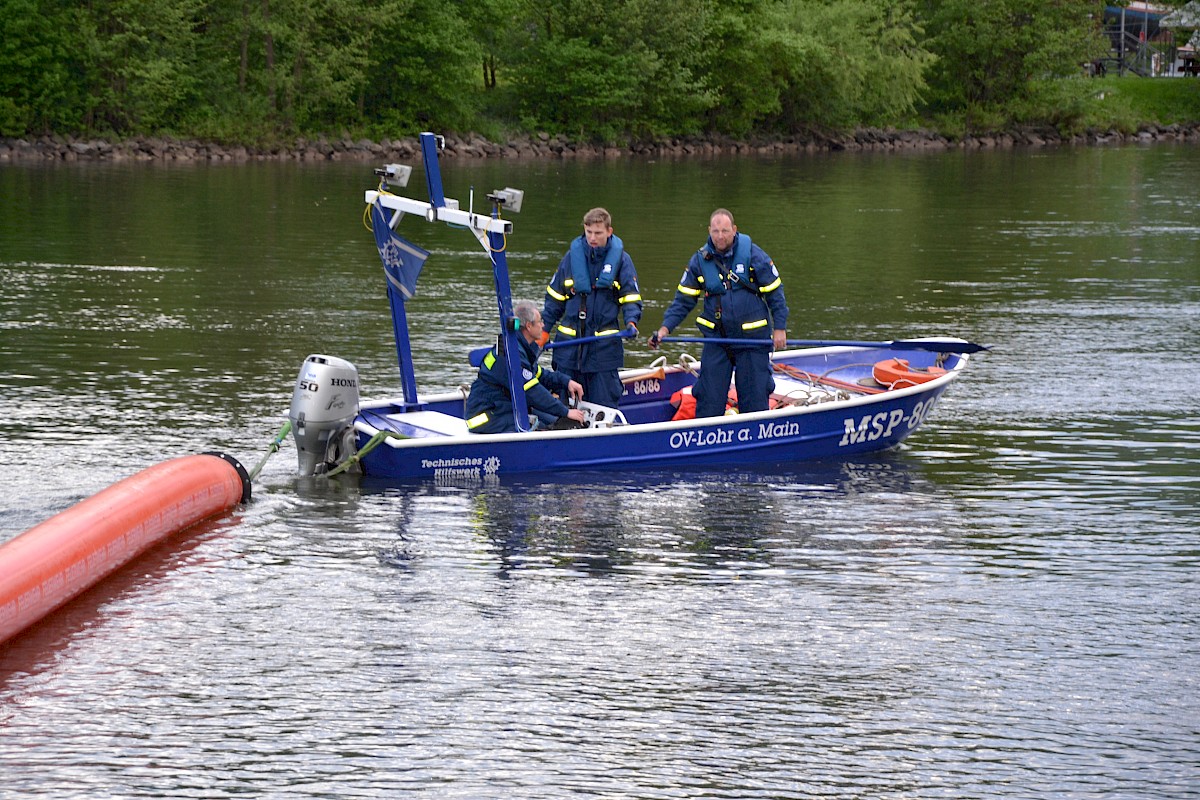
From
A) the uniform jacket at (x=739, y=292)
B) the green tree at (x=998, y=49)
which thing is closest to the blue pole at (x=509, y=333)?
the uniform jacket at (x=739, y=292)

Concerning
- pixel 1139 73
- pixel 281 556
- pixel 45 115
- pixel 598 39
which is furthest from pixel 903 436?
pixel 1139 73

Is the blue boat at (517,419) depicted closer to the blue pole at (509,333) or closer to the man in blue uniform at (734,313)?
the blue pole at (509,333)

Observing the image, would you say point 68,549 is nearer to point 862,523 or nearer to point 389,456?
point 389,456

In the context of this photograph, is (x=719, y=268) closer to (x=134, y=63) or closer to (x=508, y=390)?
(x=508, y=390)

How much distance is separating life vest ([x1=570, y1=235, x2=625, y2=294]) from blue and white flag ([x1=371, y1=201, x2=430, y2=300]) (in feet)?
3.63

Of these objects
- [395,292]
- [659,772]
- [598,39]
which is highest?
[598,39]

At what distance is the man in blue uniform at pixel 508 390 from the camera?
446 inches

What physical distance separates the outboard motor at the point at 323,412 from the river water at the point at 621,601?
272 millimetres

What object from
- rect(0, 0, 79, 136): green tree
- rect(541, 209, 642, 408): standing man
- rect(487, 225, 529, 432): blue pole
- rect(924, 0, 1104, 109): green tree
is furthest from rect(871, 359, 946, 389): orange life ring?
rect(924, 0, 1104, 109): green tree

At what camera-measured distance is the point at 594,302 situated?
39.1 ft

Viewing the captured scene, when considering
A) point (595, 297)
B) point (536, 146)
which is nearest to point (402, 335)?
point (595, 297)

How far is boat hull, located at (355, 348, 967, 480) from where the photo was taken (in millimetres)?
11266

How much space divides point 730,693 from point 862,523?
321cm

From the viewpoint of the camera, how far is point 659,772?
6840 millimetres
